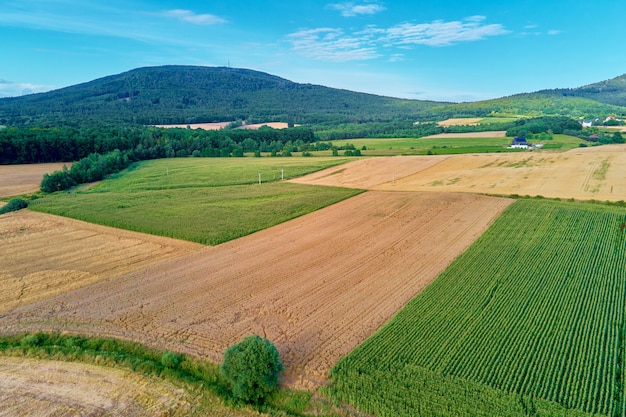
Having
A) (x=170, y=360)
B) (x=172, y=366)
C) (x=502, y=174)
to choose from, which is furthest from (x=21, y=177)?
(x=502, y=174)

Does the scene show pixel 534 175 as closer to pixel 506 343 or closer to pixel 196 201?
pixel 196 201

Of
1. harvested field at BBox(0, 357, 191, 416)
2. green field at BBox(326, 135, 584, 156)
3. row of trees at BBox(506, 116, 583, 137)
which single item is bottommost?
harvested field at BBox(0, 357, 191, 416)

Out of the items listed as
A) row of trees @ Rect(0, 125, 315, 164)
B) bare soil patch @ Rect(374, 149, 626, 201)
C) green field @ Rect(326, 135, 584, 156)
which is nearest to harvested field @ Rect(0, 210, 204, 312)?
bare soil patch @ Rect(374, 149, 626, 201)

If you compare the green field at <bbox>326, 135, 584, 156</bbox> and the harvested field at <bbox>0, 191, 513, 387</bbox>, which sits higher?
the green field at <bbox>326, 135, 584, 156</bbox>

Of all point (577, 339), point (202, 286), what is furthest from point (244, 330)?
point (577, 339)

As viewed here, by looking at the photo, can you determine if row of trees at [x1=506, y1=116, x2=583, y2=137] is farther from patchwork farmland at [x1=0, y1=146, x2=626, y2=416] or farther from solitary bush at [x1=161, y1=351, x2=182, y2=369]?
solitary bush at [x1=161, y1=351, x2=182, y2=369]

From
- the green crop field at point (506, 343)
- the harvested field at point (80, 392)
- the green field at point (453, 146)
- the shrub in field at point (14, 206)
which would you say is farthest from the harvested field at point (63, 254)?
the green field at point (453, 146)
